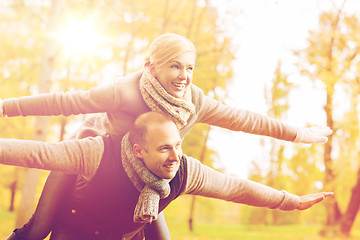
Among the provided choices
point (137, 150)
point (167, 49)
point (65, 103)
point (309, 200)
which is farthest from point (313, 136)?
point (65, 103)

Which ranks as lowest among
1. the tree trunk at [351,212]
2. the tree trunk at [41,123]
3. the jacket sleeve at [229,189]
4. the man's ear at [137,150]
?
the tree trunk at [351,212]

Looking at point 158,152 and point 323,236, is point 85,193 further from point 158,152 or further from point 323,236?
point 323,236

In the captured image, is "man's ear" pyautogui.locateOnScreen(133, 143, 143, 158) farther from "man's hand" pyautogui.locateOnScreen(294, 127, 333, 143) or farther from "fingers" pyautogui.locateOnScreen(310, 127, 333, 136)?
"fingers" pyautogui.locateOnScreen(310, 127, 333, 136)

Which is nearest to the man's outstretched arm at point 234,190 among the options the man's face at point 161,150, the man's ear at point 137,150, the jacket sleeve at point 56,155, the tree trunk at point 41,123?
the man's face at point 161,150

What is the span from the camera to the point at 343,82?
11438 millimetres

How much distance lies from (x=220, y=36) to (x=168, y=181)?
939 centimetres

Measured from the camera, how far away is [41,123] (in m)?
7.88

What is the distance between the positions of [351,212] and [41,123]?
10395 millimetres

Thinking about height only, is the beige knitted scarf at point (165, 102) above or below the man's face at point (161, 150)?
above

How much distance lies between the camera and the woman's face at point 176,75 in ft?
7.96

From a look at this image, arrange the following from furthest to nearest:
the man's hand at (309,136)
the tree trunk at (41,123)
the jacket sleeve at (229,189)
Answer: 1. the tree trunk at (41,123)
2. the man's hand at (309,136)
3. the jacket sleeve at (229,189)

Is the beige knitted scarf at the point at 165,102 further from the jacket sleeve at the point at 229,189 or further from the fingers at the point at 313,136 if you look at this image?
the fingers at the point at 313,136

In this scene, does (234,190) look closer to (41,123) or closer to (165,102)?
(165,102)

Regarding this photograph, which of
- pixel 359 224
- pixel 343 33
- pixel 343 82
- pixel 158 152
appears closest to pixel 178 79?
pixel 158 152
